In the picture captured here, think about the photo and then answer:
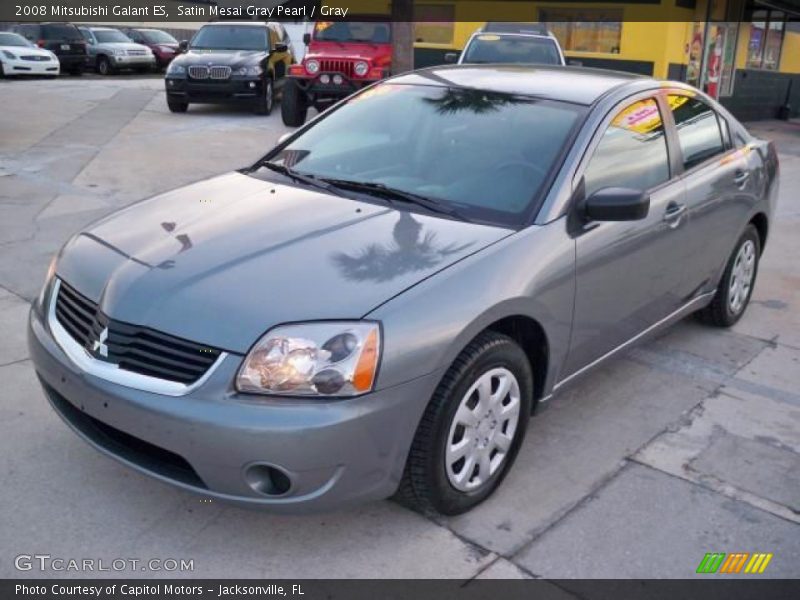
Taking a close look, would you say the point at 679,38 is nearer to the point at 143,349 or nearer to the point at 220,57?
the point at 220,57

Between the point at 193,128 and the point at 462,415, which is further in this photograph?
the point at 193,128

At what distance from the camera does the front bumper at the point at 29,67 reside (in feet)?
68.5

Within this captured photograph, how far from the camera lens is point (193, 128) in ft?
42.8

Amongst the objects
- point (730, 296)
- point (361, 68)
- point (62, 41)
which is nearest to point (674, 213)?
point (730, 296)

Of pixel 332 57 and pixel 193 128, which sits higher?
pixel 332 57

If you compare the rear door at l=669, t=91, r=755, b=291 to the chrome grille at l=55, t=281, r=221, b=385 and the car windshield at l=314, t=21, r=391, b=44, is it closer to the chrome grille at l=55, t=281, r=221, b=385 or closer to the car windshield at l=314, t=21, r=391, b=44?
the chrome grille at l=55, t=281, r=221, b=385

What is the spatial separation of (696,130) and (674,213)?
0.78 meters

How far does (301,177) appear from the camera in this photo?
386 centimetres

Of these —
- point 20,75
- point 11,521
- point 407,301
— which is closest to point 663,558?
point 407,301

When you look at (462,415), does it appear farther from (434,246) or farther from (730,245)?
(730,245)

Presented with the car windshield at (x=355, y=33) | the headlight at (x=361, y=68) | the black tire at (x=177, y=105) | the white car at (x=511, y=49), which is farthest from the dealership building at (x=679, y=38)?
the black tire at (x=177, y=105)

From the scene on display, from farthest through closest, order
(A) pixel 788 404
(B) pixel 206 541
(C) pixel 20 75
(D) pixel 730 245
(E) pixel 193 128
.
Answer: (C) pixel 20 75
(E) pixel 193 128
(D) pixel 730 245
(A) pixel 788 404
(B) pixel 206 541

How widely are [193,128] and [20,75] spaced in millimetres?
11370

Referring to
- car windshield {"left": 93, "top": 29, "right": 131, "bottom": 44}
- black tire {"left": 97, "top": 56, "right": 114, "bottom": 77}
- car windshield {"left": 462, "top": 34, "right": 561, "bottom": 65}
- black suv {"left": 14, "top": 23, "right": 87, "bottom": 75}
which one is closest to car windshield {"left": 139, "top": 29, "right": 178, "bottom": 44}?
car windshield {"left": 93, "top": 29, "right": 131, "bottom": 44}
